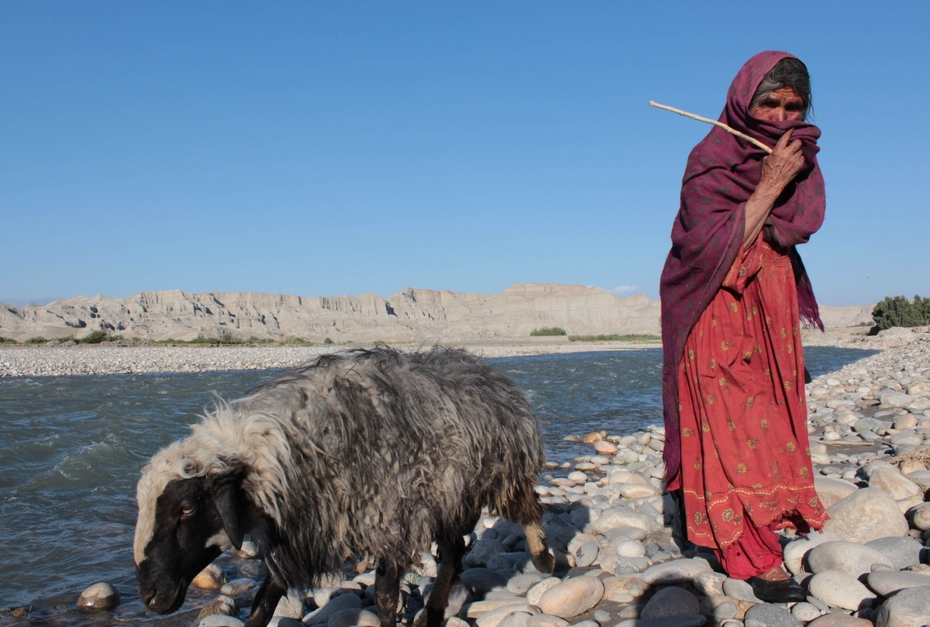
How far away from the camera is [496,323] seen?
143125mm

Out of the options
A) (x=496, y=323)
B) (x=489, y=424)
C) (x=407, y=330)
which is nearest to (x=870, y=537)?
(x=489, y=424)

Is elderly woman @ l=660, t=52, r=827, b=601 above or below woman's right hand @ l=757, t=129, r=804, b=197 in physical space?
below

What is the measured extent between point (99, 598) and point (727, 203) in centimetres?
558

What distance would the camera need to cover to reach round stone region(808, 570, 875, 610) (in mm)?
3592

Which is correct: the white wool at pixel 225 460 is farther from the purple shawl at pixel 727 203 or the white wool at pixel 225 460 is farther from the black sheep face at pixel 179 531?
the purple shawl at pixel 727 203

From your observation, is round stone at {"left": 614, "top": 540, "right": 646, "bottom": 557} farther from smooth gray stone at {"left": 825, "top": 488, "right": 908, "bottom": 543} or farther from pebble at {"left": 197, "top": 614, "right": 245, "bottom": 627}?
pebble at {"left": 197, "top": 614, "right": 245, "bottom": 627}

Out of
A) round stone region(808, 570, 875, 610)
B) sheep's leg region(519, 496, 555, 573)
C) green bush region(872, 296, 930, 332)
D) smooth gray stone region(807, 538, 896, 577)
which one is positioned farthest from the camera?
green bush region(872, 296, 930, 332)

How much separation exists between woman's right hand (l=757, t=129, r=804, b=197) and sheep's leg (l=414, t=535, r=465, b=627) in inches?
115

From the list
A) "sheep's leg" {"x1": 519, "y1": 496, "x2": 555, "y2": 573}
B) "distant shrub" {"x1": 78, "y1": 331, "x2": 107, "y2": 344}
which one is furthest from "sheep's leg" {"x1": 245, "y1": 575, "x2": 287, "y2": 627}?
"distant shrub" {"x1": 78, "y1": 331, "x2": 107, "y2": 344}

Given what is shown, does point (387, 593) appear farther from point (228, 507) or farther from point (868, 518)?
point (868, 518)

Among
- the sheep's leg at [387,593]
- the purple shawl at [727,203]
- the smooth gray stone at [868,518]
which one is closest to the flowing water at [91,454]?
the sheep's leg at [387,593]

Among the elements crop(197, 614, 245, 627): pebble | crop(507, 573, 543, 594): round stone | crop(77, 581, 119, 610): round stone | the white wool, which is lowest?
crop(77, 581, 119, 610): round stone

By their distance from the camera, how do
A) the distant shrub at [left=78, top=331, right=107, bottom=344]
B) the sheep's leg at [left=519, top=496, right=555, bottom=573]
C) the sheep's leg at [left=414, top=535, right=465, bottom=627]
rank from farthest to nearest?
the distant shrub at [left=78, top=331, right=107, bottom=344], the sheep's leg at [left=519, top=496, right=555, bottom=573], the sheep's leg at [left=414, top=535, right=465, bottom=627]

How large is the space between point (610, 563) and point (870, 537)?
182 centimetres
